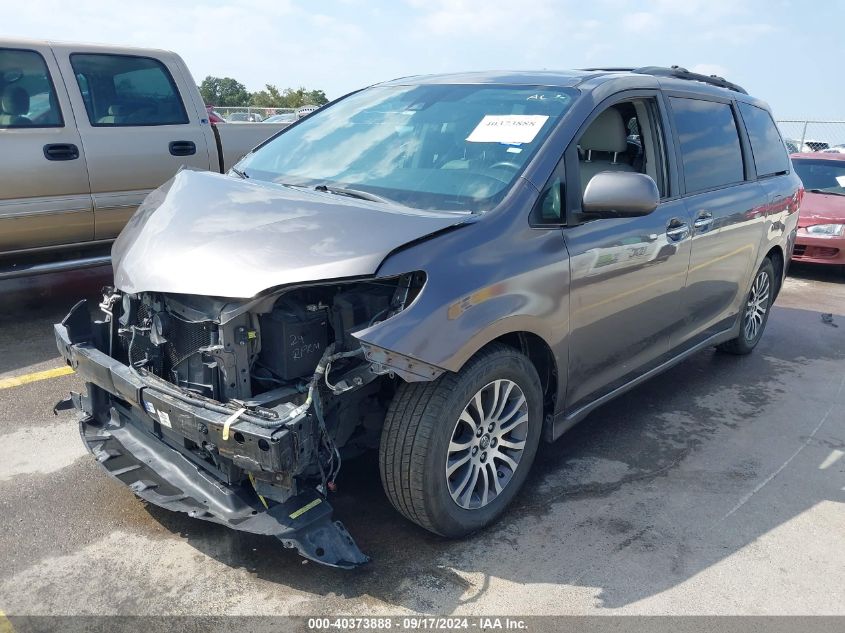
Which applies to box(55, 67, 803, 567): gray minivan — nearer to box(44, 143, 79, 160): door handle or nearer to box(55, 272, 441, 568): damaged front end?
box(55, 272, 441, 568): damaged front end

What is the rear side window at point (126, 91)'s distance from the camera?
222 inches

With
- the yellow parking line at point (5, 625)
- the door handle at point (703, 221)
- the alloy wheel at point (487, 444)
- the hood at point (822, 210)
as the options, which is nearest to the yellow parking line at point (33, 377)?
the yellow parking line at point (5, 625)

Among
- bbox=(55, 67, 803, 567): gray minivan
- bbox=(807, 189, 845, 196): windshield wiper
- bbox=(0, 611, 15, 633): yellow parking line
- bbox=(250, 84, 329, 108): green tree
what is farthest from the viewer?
bbox=(250, 84, 329, 108): green tree

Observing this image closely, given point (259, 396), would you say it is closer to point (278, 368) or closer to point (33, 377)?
point (278, 368)

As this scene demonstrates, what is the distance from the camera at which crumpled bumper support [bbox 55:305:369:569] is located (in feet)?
8.38

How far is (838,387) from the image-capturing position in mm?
5133

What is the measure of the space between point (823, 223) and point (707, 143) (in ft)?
17.4

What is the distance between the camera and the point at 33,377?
4.52 meters

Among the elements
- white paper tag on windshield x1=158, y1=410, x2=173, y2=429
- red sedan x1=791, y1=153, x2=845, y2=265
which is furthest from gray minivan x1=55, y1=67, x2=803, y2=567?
red sedan x1=791, y1=153, x2=845, y2=265

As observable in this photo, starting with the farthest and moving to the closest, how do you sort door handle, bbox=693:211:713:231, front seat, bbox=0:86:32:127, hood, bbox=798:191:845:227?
1. hood, bbox=798:191:845:227
2. front seat, bbox=0:86:32:127
3. door handle, bbox=693:211:713:231

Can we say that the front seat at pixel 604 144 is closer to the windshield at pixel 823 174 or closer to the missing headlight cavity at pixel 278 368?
the missing headlight cavity at pixel 278 368

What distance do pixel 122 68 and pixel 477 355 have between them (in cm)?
471

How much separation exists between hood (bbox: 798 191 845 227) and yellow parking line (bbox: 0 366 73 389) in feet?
26.6

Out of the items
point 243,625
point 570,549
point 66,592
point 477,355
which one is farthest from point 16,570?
point 570,549
